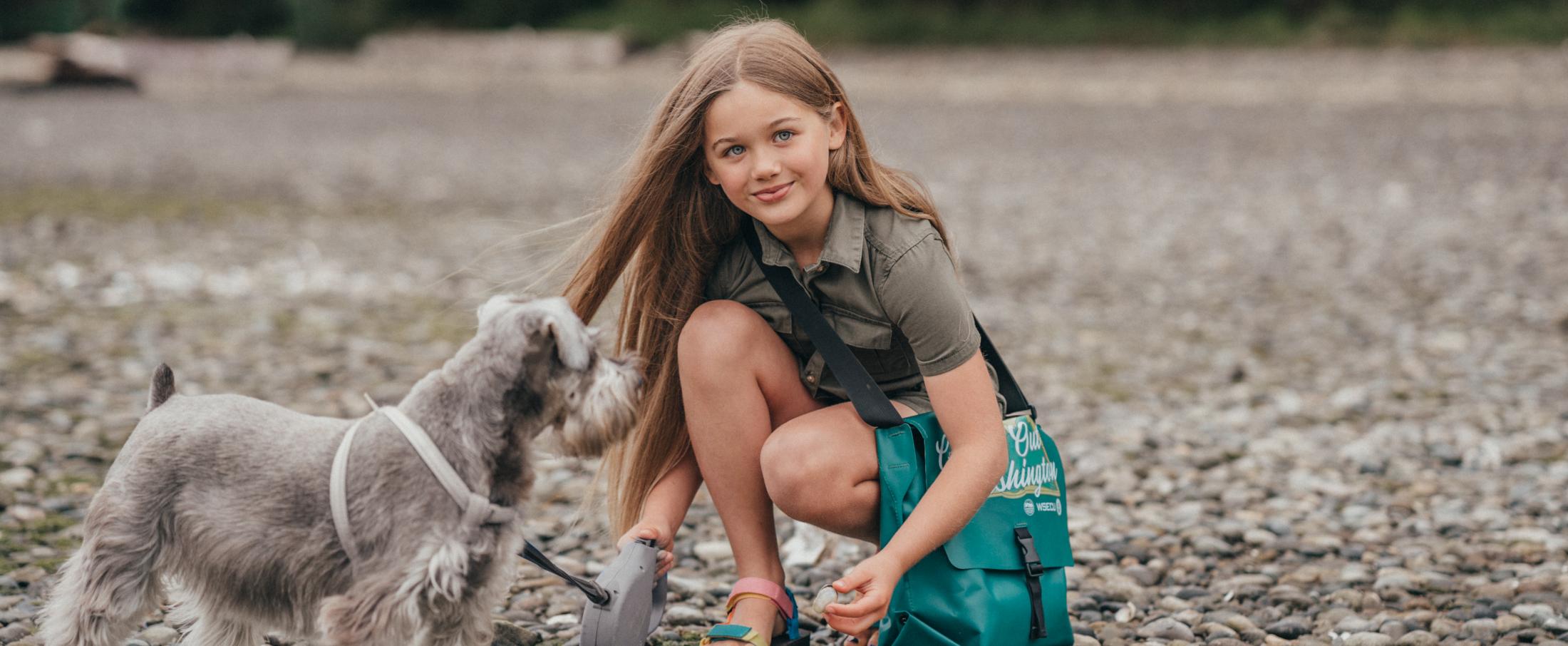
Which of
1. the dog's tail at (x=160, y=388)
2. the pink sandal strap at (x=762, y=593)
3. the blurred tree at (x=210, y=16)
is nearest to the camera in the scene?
the dog's tail at (x=160, y=388)

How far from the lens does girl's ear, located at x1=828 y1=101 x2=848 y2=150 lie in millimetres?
3854

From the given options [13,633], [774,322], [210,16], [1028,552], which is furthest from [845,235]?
[210,16]

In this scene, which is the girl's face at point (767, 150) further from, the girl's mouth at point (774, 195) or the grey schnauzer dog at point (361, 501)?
the grey schnauzer dog at point (361, 501)

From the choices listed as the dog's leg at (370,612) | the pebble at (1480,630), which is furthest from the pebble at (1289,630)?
the dog's leg at (370,612)

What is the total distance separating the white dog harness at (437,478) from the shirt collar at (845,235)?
1163 mm

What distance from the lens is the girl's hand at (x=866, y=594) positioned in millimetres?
3436

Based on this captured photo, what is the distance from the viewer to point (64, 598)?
326cm

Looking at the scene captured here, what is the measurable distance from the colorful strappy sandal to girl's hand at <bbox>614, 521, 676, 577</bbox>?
22 cm

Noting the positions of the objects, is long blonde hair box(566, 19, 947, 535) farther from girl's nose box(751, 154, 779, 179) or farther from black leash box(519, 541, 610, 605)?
black leash box(519, 541, 610, 605)

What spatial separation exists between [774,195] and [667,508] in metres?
1.02

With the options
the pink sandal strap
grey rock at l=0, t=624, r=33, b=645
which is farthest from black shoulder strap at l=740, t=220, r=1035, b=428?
grey rock at l=0, t=624, r=33, b=645

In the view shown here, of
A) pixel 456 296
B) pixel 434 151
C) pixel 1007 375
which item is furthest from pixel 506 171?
pixel 1007 375

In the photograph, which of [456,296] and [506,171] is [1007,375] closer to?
[456,296]

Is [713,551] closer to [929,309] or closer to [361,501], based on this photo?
[929,309]
